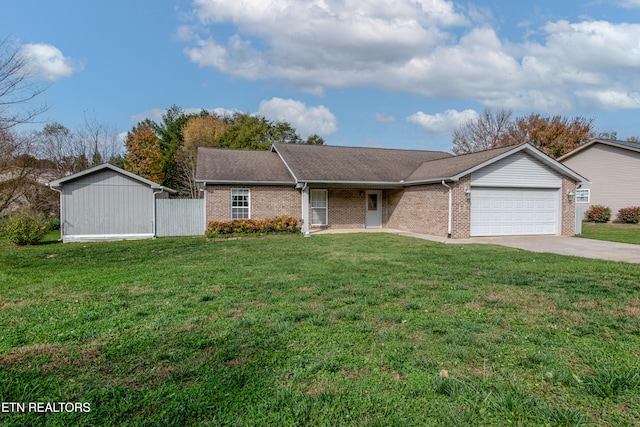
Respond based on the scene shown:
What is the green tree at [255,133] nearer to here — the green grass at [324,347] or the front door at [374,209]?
the front door at [374,209]

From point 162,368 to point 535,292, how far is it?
18.8 ft

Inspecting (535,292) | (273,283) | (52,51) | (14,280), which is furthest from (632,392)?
(52,51)

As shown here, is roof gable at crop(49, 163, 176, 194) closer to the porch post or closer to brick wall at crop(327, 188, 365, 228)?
the porch post

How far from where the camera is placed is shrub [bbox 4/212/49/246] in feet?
44.3

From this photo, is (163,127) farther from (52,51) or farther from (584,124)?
(584,124)

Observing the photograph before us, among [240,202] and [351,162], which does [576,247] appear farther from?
[240,202]

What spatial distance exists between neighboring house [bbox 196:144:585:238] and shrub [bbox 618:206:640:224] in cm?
864

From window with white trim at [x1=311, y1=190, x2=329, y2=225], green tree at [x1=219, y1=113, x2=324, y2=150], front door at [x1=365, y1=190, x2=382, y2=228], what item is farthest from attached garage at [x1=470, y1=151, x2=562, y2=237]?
green tree at [x1=219, y1=113, x2=324, y2=150]

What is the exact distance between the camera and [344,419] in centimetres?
259

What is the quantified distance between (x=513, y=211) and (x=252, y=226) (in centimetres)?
1143

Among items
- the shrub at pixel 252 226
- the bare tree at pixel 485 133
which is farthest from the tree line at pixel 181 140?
the shrub at pixel 252 226

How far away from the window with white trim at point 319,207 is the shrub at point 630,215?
1814 cm

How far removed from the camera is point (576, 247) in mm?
12352

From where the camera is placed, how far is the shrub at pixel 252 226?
15.3 metres
